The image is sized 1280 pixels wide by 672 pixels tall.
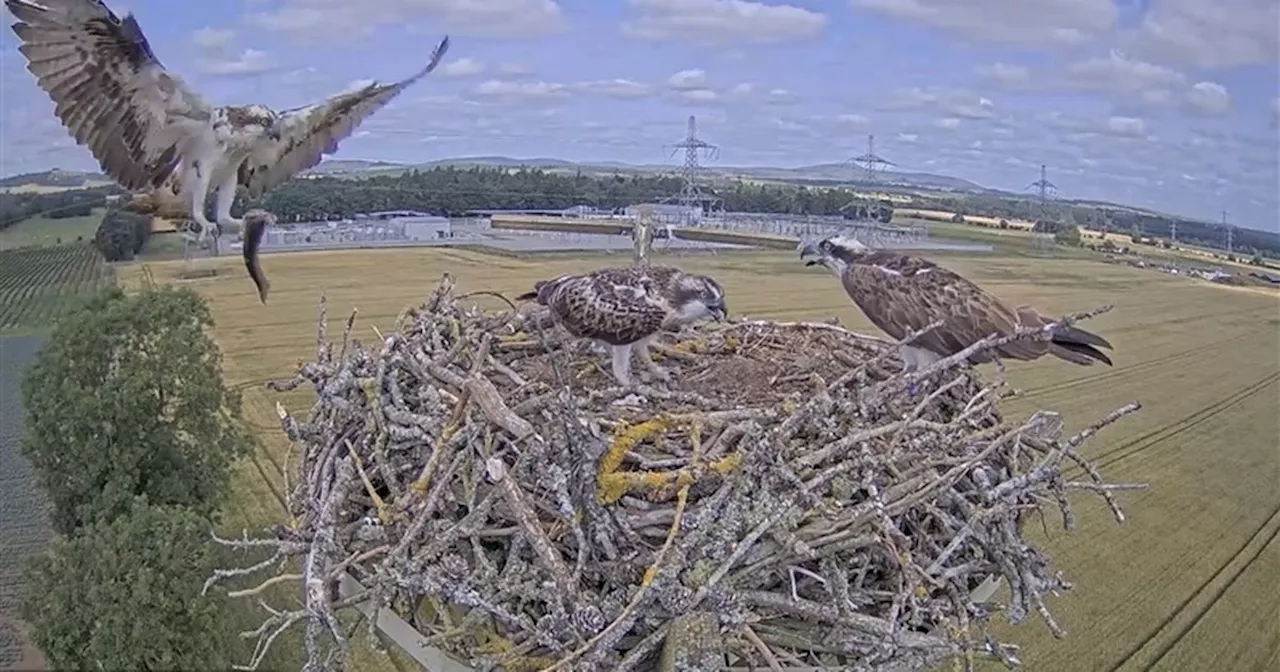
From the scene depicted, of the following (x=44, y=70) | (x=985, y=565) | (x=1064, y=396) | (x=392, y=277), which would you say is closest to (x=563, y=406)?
(x=985, y=565)

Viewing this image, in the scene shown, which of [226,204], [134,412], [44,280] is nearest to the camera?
[226,204]

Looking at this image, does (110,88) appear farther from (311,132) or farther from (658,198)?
(658,198)

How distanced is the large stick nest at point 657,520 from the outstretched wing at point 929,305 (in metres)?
0.32

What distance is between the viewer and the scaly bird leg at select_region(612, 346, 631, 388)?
3.07 meters

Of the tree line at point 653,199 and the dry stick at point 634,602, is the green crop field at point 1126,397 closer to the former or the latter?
the tree line at point 653,199

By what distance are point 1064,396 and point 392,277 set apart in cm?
369

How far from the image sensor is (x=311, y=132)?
2732mm

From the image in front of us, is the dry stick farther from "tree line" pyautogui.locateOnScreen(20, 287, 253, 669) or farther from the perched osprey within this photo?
"tree line" pyautogui.locateOnScreen(20, 287, 253, 669)

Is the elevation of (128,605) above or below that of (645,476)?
below

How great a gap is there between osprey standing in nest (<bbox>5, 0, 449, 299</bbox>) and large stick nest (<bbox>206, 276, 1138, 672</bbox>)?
0.64m

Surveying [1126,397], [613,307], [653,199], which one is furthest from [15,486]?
[1126,397]

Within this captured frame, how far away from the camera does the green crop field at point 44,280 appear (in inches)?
164

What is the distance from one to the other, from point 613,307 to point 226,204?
1112mm

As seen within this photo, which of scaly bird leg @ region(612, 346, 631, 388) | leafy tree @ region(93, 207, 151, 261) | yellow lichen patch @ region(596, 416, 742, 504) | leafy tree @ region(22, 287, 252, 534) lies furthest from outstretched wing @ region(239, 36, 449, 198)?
leafy tree @ region(22, 287, 252, 534)
